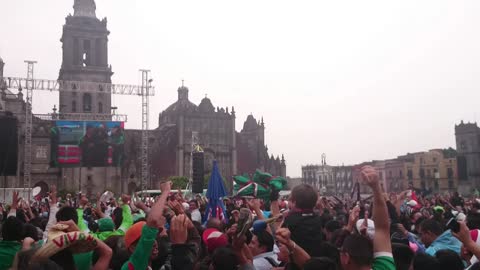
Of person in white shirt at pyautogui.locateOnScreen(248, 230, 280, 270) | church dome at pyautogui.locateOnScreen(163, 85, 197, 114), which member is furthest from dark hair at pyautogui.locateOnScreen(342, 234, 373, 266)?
church dome at pyautogui.locateOnScreen(163, 85, 197, 114)

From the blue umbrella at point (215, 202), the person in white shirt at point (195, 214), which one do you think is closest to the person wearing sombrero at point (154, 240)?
the person in white shirt at point (195, 214)

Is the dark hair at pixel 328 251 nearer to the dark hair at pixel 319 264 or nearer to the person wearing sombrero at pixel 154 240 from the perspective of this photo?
the dark hair at pixel 319 264

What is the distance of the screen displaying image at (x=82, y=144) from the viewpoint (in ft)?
135

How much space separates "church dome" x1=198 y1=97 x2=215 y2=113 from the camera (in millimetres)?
63156

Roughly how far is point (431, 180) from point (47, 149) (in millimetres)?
59149

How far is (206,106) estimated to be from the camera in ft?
209

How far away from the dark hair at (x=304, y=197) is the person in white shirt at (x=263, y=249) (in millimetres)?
478

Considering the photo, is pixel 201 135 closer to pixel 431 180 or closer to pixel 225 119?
pixel 225 119

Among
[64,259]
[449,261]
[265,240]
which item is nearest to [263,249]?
[265,240]

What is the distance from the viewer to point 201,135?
61125 millimetres

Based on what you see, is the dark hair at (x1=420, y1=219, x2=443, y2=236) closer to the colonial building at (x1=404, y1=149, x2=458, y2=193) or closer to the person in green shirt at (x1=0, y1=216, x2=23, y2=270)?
the person in green shirt at (x1=0, y1=216, x2=23, y2=270)

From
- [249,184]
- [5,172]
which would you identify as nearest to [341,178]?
[5,172]

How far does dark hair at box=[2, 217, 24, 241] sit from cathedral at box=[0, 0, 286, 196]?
133 ft

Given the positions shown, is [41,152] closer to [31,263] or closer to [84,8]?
[84,8]
